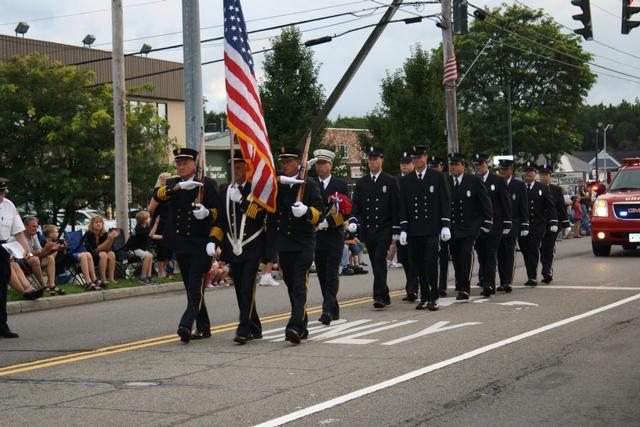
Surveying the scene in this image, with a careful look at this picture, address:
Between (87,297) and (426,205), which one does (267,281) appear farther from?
(426,205)

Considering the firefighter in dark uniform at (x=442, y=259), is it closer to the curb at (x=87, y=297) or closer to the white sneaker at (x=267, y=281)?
the white sneaker at (x=267, y=281)

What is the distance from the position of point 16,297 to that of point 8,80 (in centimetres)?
1189

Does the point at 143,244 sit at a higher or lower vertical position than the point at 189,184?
lower

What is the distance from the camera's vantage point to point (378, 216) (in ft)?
44.1

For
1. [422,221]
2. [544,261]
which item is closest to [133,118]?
[544,261]

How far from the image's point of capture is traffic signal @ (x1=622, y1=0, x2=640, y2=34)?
19.6 meters

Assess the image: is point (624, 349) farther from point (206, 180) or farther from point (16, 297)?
point (16, 297)

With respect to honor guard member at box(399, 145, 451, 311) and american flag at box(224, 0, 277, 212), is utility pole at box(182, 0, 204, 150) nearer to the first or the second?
honor guard member at box(399, 145, 451, 311)

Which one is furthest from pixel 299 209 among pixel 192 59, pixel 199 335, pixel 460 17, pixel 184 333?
pixel 460 17

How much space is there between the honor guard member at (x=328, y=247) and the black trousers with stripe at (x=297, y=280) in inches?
47.0

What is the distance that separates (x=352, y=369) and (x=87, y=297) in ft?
29.2

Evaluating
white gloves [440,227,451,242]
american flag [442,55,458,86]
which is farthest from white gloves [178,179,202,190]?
american flag [442,55,458,86]

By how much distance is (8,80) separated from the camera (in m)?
26.4

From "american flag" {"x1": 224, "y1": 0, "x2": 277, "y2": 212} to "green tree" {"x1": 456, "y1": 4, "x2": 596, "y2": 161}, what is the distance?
5642 cm
